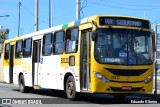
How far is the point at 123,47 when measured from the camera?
49.2ft

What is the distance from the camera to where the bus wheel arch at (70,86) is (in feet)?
52.1

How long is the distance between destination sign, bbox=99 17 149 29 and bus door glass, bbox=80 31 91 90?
81 centimetres

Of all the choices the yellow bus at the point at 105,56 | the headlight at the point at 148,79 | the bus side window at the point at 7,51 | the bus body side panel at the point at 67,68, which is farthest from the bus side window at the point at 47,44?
the bus side window at the point at 7,51

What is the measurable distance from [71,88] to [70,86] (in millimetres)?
Result: 137

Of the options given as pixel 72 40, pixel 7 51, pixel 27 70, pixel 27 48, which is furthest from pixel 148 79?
pixel 7 51

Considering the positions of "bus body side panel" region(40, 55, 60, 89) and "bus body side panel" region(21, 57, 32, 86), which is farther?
"bus body side panel" region(21, 57, 32, 86)

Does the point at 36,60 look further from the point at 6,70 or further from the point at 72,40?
the point at 6,70

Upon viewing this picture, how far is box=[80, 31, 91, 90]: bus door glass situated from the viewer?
15.2m

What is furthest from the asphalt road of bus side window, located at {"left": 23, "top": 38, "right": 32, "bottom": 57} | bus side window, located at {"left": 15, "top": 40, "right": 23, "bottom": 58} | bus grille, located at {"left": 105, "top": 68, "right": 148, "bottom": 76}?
bus side window, located at {"left": 15, "top": 40, "right": 23, "bottom": 58}

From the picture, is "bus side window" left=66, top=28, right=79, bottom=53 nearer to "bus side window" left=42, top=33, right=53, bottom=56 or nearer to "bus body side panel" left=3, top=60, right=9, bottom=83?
"bus side window" left=42, top=33, right=53, bottom=56

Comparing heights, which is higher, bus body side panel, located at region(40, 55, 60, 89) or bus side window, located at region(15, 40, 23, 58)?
bus side window, located at region(15, 40, 23, 58)

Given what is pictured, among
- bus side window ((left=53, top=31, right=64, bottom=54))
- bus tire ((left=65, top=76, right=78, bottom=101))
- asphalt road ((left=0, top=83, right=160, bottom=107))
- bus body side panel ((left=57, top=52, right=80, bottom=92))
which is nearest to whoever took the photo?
asphalt road ((left=0, top=83, right=160, bottom=107))

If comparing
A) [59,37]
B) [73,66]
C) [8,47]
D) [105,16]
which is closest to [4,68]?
[8,47]

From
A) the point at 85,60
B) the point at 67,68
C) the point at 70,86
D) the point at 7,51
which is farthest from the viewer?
the point at 7,51
